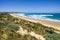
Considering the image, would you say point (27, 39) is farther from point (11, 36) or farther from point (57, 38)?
point (57, 38)

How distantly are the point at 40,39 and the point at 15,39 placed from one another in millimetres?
1793

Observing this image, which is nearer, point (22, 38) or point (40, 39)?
point (22, 38)

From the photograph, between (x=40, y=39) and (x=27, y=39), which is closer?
(x=27, y=39)

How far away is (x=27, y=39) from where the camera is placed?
8.62 metres

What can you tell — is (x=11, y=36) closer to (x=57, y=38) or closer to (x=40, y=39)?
(x=40, y=39)

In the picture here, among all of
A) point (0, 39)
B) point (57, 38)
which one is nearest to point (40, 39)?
point (57, 38)

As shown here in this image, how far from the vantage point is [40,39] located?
9.46 meters

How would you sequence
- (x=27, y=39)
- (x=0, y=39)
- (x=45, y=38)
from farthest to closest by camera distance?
(x=45, y=38)
(x=27, y=39)
(x=0, y=39)

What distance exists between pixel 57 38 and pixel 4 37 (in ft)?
9.19

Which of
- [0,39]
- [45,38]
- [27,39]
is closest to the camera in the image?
[0,39]

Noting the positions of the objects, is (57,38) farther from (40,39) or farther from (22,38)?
(22,38)

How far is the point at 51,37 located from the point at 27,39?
53.9 inches

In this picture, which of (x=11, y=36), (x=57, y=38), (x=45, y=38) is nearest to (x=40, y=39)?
(x=45, y=38)

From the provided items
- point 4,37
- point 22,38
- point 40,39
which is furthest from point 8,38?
point 40,39
